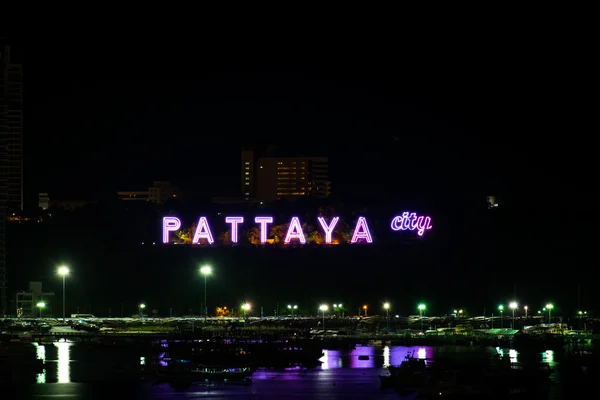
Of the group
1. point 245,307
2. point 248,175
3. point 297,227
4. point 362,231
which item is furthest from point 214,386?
point 248,175

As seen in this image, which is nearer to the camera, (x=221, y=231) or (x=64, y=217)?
(x=221, y=231)

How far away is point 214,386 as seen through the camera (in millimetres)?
48031

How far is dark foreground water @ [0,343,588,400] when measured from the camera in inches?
1775

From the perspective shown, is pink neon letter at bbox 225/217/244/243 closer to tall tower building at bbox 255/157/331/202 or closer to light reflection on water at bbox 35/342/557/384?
light reflection on water at bbox 35/342/557/384

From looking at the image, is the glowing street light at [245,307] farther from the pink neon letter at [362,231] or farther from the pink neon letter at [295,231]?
the pink neon letter at [362,231]

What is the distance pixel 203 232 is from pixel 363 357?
38.8 meters

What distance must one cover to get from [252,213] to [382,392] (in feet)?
227

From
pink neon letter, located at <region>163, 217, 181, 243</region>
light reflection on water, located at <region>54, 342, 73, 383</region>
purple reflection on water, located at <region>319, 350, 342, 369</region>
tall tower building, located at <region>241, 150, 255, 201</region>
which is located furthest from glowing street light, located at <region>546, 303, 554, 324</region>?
tall tower building, located at <region>241, 150, 255, 201</region>

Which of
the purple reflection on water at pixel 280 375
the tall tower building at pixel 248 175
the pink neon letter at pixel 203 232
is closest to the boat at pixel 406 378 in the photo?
the purple reflection on water at pixel 280 375

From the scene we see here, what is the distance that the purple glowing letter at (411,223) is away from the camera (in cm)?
9956

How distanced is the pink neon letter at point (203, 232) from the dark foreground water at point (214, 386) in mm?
34040

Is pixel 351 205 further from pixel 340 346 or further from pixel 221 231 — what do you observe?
pixel 340 346

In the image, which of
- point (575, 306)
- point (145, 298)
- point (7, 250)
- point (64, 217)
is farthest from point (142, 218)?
point (575, 306)

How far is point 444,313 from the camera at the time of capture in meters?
88.9
